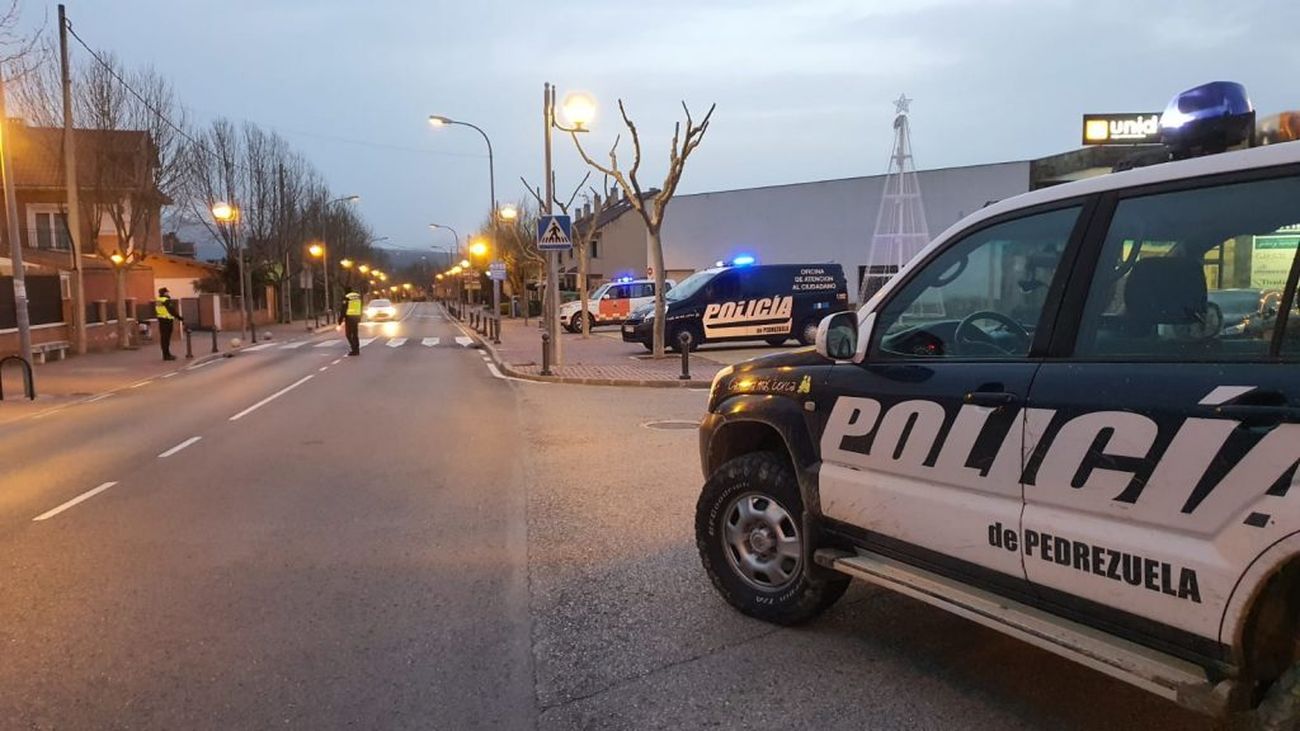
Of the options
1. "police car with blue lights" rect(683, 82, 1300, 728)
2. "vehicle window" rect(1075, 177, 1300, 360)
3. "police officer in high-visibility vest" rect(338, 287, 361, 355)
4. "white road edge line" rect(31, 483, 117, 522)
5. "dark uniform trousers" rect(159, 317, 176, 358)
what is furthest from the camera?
"police officer in high-visibility vest" rect(338, 287, 361, 355)

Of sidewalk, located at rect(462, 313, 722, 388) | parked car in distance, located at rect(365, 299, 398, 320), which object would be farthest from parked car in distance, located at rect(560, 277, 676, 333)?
parked car in distance, located at rect(365, 299, 398, 320)

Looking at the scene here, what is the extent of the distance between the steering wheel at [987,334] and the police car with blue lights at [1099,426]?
11 mm

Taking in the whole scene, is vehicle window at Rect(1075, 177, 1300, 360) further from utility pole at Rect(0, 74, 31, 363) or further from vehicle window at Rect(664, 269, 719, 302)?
vehicle window at Rect(664, 269, 719, 302)

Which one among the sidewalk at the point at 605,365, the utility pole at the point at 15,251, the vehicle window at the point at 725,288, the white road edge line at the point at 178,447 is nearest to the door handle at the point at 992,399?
the white road edge line at the point at 178,447

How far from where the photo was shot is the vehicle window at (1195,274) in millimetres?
2672

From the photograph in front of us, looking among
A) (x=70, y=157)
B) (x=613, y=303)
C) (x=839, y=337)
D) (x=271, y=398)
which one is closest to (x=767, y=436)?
(x=839, y=337)

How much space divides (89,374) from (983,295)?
833 inches

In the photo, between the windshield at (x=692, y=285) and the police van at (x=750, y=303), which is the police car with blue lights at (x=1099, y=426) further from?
the windshield at (x=692, y=285)

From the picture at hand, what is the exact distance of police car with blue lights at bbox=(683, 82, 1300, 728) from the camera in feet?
8.41

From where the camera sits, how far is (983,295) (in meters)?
3.82

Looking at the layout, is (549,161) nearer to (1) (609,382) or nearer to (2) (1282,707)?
(1) (609,382)

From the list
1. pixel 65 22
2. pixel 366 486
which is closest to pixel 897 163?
pixel 65 22

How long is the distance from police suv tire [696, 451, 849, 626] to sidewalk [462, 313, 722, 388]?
36.4 feet

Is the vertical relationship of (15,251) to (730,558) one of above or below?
above
